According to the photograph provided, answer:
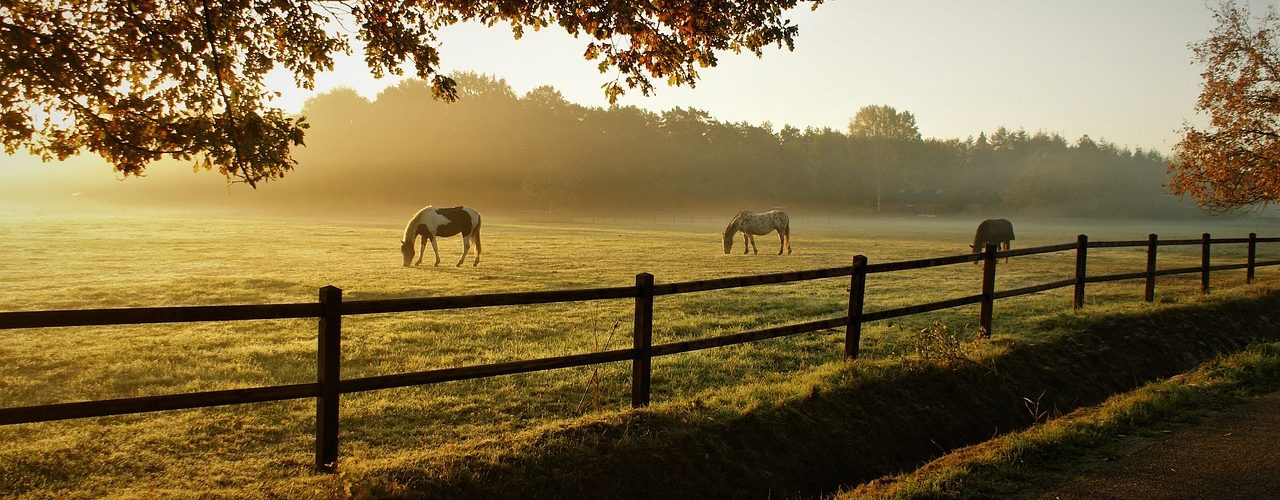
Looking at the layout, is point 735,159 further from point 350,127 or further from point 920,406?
point 920,406

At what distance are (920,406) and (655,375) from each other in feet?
8.73

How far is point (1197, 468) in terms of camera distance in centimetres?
473

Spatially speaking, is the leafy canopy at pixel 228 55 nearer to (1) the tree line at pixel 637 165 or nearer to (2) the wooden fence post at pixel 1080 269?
(2) the wooden fence post at pixel 1080 269

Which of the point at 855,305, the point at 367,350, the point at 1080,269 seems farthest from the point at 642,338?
the point at 1080,269

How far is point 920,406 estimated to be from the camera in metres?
6.42

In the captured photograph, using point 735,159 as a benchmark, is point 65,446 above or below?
below

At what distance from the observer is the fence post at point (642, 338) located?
17.2 ft

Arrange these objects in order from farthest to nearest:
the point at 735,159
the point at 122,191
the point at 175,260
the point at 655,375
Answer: the point at 735,159 < the point at 122,191 < the point at 175,260 < the point at 655,375

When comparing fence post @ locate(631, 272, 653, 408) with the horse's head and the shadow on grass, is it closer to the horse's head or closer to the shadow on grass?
the shadow on grass

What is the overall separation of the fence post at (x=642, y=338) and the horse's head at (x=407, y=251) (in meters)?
15.5

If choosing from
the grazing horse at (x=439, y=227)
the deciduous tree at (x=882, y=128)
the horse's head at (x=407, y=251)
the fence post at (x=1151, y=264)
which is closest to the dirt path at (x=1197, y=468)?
the fence post at (x=1151, y=264)

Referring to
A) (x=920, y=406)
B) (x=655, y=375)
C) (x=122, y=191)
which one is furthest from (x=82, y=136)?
(x=122, y=191)

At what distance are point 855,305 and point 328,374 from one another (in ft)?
16.2

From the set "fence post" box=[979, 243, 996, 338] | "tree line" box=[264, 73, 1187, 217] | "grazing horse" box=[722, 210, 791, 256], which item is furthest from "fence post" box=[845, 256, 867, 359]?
"tree line" box=[264, 73, 1187, 217]
